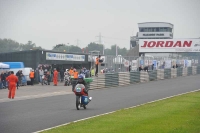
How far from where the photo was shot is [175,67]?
49125mm

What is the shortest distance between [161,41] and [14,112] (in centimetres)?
4355

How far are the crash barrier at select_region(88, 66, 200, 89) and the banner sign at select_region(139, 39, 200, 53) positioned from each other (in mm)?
7366

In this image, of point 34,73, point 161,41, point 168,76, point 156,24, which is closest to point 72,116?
point 34,73

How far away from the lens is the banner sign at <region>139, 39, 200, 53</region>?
58.6 metres

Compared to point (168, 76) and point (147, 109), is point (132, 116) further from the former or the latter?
point (168, 76)

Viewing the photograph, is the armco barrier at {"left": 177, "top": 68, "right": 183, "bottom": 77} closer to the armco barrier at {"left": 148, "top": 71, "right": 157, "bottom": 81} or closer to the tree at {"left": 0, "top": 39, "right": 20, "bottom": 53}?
the armco barrier at {"left": 148, "top": 71, "right": 157, "bottom": 81}

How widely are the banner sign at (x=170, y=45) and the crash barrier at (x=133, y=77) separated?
7.37 metres

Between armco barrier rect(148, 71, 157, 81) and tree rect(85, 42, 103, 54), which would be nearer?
armco barrier rect(148, 71, 157, 81)

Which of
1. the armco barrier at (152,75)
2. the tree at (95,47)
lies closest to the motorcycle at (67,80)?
the armco barrier at (152,75)

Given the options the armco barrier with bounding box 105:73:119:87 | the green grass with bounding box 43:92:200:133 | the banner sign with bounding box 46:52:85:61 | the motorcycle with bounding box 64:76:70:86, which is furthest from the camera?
the banner sign with bounding box 46:52:85:61

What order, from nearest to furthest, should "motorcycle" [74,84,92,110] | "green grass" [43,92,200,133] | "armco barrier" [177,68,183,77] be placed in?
"green grass" [43,92,200,133], "motorcycle" [74,84,92,110], "armco barrier" [177,68,183,77]

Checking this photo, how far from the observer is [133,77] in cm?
3825

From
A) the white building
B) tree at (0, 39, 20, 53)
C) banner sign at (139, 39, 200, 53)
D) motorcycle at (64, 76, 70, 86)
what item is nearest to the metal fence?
motorcycle at (64, 76, 70, 86)

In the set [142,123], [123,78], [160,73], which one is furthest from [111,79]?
[142,123]
